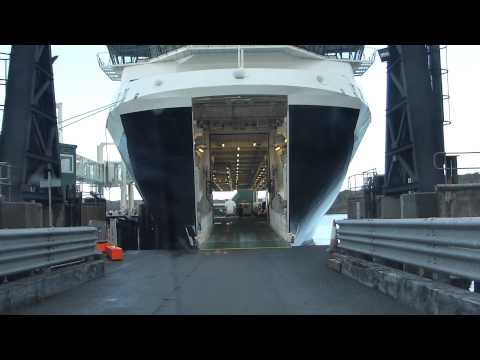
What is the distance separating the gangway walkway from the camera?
17.9 ft

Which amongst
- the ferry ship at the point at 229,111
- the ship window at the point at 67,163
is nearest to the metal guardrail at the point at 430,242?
the ferry ship at the point at 229,111

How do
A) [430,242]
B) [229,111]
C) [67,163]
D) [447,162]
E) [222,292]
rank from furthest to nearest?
[67,163] < [229,111] < [447,162] < [222,292] < [430,242]

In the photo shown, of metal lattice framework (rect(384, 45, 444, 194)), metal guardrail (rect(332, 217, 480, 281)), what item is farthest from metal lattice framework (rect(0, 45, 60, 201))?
metal lattice framework (rect(384, 45, 444, 194))

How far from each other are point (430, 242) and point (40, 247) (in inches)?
197

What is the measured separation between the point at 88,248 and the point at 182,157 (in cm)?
731

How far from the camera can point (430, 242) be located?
17.1 ft

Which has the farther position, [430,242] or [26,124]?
[26,124]

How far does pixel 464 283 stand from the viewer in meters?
5.74

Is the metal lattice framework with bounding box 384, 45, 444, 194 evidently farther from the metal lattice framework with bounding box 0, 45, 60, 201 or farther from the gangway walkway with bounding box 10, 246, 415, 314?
the metal lattice framework with bounding box 0, 45, 60, 201

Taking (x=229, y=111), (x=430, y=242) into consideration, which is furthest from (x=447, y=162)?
(x=229, y=111)

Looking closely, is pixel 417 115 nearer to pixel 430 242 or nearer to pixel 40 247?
pixel 430 242

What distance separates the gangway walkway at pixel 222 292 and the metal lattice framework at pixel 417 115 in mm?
3099
